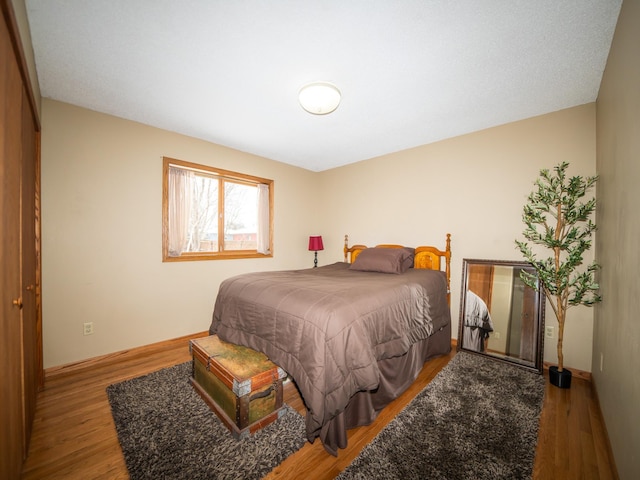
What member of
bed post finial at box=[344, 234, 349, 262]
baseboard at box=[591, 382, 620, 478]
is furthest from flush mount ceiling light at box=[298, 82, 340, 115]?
baseboard at box=[591, 382, 620, 478]

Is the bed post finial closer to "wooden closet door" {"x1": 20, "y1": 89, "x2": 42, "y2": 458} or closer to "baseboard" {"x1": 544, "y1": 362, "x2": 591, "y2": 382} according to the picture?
"baseboard" {"x1": 544, "y1": 362, "x2": 591, "y2": 382}

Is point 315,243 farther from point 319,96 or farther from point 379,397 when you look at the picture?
point 379,397

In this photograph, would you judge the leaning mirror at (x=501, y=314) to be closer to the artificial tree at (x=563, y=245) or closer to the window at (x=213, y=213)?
the artificial tree at (x=563, y=245)

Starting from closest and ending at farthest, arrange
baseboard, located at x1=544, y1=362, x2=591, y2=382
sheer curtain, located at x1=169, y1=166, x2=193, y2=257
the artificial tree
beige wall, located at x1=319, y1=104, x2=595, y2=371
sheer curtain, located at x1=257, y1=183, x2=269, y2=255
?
the artificial tree
baseboard, located at x1=544, y1=362, x2=591, y2=382
beige wall, located at x1=319, y1=104, x2=595, y2=371
sheer curtain, located at x1=169, y1=166, x2=193, y2=257
sheer curtain, located at x1=257, y1=183, x2=269, y2=255

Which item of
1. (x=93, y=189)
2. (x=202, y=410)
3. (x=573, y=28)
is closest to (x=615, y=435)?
(x=573, y=28)

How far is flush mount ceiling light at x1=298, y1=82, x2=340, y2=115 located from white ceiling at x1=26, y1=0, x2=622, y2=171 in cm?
13

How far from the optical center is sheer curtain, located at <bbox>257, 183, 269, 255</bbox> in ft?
13.5

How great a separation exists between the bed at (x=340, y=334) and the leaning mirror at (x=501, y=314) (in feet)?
1.09

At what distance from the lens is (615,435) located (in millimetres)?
1454

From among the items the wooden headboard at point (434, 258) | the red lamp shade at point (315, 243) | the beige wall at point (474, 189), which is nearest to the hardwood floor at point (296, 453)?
the beige wall at point (474, 189)

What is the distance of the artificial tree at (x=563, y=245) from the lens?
220 cm

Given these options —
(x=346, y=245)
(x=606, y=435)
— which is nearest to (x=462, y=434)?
(x=606, y=435)

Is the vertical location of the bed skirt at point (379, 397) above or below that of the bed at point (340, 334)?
below

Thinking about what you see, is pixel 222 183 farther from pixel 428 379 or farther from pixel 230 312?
pixel 428 379
